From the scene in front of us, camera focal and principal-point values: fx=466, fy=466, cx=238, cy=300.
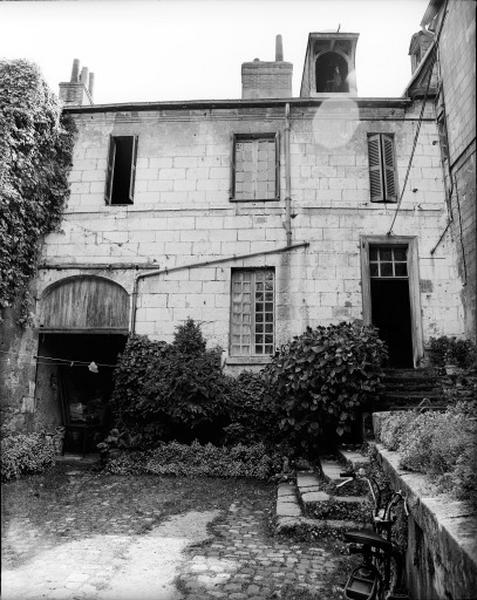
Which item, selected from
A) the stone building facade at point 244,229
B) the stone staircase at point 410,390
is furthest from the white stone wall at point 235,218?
the stone staircase at point 410,390

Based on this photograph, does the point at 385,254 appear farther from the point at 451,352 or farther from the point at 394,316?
the point at 394,316

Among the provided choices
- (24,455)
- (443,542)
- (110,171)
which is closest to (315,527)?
(443,542)

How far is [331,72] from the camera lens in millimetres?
12234

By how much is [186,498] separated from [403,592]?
3.76 m

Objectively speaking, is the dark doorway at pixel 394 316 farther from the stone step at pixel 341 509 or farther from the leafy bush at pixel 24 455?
the leafy bush at pixel 24 455

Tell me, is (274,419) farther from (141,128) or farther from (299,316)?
(141,128)

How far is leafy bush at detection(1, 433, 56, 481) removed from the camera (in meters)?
7.71

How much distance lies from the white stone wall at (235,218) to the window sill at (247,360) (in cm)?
39

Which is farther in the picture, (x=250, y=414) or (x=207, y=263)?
(x=207, y=263)

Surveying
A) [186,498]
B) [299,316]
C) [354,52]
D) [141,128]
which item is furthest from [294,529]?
[354,52]

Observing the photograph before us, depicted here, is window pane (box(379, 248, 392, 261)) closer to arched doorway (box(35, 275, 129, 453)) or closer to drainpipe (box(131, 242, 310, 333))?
drainpipe (box(131, 242, 310, 333))

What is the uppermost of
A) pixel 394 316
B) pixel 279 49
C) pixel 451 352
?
pixel 279 49

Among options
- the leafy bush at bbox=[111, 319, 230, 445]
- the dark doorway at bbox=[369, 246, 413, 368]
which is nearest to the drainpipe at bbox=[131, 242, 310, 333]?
the leafy bush at bbox=[111, 319, 230, 445]

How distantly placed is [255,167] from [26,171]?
16.8 feet
